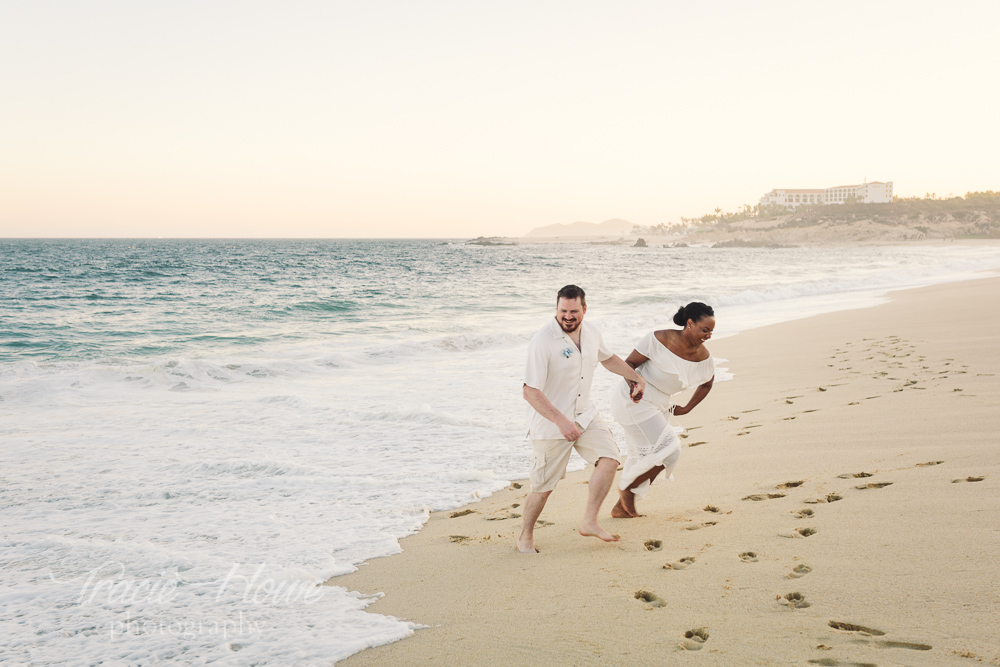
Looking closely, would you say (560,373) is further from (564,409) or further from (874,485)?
(874,485)

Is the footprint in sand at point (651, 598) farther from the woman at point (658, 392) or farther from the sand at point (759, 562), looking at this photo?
the woman at point (658, 392)

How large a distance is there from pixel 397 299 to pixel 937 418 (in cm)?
2270

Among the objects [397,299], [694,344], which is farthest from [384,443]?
[397,299]

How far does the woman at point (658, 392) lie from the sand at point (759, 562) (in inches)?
14.5

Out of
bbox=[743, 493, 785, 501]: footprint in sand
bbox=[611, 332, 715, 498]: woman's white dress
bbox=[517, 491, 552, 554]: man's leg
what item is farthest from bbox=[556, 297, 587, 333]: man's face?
bbox=[743, 493, 785, 501]: footprint in sand

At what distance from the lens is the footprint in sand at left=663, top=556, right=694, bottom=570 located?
354 centimetres

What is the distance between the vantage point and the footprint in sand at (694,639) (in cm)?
275

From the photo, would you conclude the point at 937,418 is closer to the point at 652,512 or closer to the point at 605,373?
the point at 652,512

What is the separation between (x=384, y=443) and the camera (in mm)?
7055

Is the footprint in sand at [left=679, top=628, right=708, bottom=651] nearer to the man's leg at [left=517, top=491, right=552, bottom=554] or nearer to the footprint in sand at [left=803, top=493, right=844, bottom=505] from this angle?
the man's leg at [left=517, top=491, right=552, bottom=554]

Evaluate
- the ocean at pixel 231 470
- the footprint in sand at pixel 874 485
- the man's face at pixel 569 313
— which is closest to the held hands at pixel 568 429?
the man's face at pixel 569 313

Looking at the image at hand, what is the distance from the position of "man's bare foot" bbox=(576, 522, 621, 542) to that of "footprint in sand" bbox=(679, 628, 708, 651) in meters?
1.17

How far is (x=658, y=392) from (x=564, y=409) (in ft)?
2.69
